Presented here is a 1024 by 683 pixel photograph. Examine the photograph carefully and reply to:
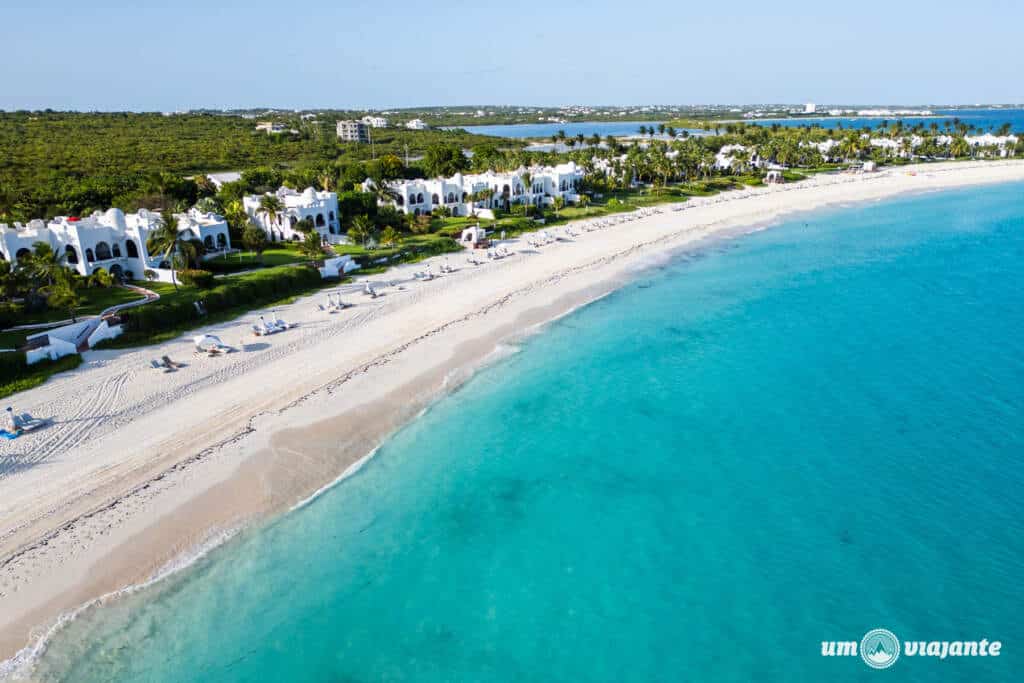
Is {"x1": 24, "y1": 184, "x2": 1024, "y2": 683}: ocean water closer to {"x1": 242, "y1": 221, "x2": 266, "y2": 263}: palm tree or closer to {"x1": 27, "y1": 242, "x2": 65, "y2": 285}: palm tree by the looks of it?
{"x1": 242, "y1": 221, "x2": 266, "y2": 263}: palm tree

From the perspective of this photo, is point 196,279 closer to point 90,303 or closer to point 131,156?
point 90,303

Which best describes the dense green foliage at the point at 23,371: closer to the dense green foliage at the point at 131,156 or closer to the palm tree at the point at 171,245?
the palm tree at the point at 171,245

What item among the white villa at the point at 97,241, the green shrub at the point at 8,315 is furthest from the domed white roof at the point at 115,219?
the green shrub at the point at 8,315

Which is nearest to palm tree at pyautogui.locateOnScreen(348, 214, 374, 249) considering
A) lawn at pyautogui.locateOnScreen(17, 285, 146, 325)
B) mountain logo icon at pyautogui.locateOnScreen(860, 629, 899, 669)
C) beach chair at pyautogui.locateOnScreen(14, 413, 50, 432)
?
lawn at pyautogui.locateOnScreen(17, 285, 146, 325)

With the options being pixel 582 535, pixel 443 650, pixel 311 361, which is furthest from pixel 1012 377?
pixel 311 361

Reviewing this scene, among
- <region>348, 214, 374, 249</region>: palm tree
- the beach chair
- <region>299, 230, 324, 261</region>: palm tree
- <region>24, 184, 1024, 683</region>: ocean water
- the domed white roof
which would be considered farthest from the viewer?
<region>348, 214, 374, 249</region>: palm tree

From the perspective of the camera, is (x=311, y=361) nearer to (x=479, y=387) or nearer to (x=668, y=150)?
(x=479, y=387)
